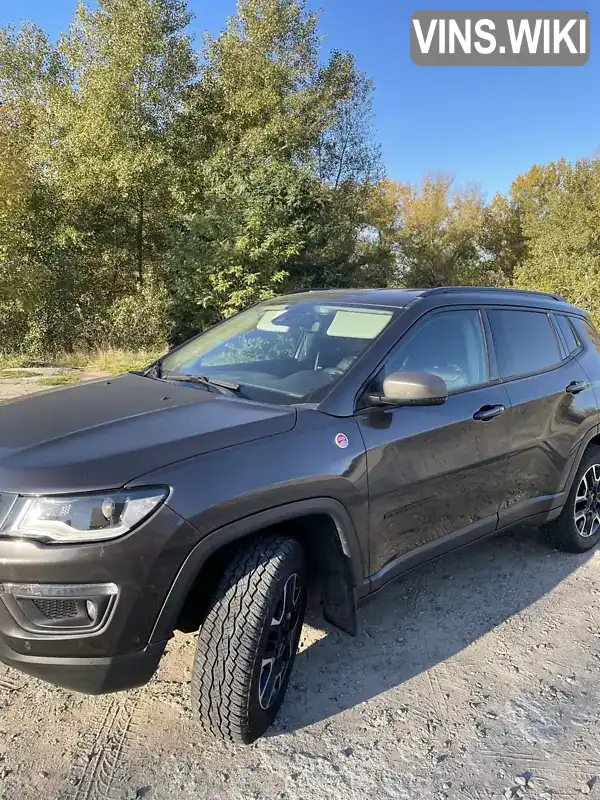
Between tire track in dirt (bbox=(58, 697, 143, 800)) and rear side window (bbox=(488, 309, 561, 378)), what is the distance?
2.49m

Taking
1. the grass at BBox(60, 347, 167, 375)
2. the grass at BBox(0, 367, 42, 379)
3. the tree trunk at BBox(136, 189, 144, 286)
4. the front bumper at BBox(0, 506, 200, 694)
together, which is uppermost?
the tree trunk at BBox(136, 189, 144, 286)

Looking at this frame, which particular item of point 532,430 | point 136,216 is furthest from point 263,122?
point 532,430

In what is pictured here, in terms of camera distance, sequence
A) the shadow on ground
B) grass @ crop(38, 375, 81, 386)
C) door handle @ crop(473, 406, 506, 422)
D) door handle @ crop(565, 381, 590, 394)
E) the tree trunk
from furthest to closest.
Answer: the tree trunk → grass @ crop(38, 375, 81, 386) → door handle @ crop(565, 381, 590, 394) → door handle @ crop(473, 406, 506, 422) → the shadow on ground

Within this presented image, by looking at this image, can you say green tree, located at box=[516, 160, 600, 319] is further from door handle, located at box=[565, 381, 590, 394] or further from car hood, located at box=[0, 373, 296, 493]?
car hood, located at box=[0, 373, 296, 493]

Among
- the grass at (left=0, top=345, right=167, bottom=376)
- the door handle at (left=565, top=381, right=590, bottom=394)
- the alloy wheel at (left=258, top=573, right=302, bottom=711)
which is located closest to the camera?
the alloy wheel at (left=258, top=573, right=302, bottom=711)

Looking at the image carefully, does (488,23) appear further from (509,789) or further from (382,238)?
(382,238)

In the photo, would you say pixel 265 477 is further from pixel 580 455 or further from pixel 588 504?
pixel 588 504

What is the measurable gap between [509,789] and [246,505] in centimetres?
135

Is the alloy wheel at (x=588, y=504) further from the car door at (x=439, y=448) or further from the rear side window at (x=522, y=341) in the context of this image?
the car door at (x=439, y=448)

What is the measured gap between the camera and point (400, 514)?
8.71ft

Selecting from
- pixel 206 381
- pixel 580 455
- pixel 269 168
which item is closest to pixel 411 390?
pixel 206 381

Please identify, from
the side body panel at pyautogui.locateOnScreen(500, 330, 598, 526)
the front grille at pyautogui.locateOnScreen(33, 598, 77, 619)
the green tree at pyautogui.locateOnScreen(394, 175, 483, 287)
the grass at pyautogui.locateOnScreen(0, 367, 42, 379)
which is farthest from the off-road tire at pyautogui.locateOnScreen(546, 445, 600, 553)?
the green tree at pyautogui.locateOnScreen(394, 175, 483, 287)

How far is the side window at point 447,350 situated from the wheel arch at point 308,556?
29.7 inches

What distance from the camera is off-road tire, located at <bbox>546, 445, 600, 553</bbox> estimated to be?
3.91 m
